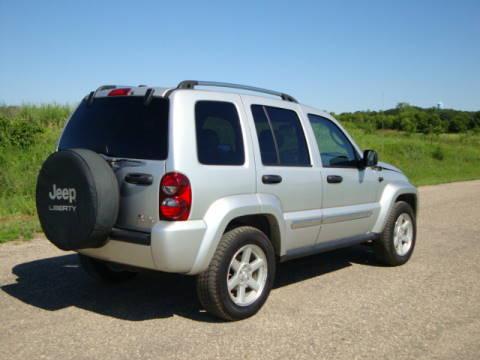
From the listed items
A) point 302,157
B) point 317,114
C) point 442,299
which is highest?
point 317,114

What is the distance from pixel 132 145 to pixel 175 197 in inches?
25.1

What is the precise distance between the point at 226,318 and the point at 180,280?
4.73 feet

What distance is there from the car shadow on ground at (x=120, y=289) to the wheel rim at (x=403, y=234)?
439 mm

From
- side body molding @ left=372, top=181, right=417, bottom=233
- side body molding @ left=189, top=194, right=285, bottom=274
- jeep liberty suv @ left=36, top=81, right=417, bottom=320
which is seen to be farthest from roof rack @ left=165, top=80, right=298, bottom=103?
side body molding @ left=372, top=181, right=417, bottom=233

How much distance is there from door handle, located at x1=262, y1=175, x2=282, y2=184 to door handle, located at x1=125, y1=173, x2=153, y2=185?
1.06 metres

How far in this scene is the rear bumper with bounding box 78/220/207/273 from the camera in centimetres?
394

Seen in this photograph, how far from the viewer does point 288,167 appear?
16.4 ft

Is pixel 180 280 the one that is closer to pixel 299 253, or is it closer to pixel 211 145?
pixel 299 253

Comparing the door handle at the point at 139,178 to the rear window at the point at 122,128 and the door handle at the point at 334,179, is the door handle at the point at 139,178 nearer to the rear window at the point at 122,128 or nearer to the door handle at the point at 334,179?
the rear window at the point at 122,128

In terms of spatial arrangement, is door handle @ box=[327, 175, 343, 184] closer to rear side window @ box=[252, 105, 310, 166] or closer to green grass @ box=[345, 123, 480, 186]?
rear side window @ box=[252, 105, 310, 166]

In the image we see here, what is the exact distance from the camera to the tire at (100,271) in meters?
5.35

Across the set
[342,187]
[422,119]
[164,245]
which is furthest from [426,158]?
[422,119]

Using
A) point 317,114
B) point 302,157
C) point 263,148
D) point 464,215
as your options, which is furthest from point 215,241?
point 464,215

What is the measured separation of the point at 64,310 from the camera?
470 cm
